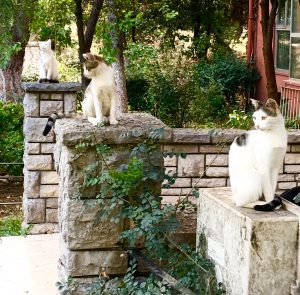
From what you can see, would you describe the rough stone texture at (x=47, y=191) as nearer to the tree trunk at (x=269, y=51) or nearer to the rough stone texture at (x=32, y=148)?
the rough stone texture at (x=32, y=148)

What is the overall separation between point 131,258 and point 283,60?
1212cm

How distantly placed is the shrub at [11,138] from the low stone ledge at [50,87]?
9.49 ft

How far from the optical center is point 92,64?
14.7 ft

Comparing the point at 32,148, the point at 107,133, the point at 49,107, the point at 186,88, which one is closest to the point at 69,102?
the point at 49,107

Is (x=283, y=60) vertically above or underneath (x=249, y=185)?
above

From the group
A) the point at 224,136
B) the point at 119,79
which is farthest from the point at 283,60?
the point at 224,136

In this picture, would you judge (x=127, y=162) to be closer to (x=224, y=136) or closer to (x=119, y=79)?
(x=224, y=136)

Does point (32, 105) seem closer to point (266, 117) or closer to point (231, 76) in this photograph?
point (266, 117)

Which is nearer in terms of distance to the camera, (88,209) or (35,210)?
(88,209)

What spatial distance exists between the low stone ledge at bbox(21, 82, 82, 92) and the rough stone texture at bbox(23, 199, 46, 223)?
127 cm

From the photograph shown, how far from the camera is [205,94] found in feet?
44.4

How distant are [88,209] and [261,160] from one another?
1.09 meters

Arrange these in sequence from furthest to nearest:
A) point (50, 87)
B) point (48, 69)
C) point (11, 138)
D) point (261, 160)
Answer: point (11, 138), point (48, 69), point (50, 87), point (261, 160)

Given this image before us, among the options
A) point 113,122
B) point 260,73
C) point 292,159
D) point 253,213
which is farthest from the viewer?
point 260,73
